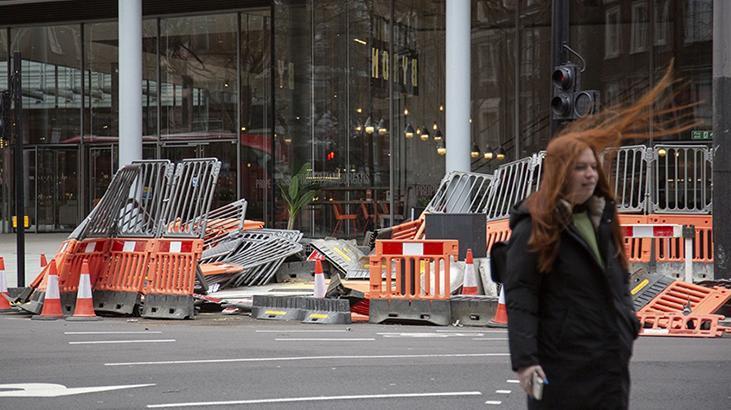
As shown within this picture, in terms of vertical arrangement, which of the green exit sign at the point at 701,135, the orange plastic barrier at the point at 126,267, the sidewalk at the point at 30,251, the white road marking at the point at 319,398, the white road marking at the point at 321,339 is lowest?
the sidewalk at the point at 30,251

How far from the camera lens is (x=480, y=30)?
30734mm

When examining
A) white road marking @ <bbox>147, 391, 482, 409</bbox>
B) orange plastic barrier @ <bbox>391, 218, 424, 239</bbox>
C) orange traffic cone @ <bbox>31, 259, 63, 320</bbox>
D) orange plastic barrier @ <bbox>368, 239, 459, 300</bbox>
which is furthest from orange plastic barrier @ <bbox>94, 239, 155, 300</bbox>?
white road marking @ <bbox>147, 391, 482, 409</bbox>

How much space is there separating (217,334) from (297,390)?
4.63 m

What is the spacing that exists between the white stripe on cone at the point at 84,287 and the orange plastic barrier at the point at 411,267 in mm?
3850

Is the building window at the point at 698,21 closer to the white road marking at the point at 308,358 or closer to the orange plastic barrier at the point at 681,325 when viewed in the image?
the orange plastic barrier at the point at 681,325

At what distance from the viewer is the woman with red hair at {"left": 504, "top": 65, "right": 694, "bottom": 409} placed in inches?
184

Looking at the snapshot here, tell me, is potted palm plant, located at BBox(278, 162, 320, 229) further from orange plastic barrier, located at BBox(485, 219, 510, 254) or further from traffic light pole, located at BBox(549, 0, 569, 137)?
traffic light pole, located at BBox(549, 0, 569, 137)

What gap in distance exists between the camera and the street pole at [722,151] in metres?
16.4

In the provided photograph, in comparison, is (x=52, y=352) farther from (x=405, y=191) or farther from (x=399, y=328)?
(x=405, y=191)

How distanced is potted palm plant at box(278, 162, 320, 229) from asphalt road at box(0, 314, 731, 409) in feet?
55.1

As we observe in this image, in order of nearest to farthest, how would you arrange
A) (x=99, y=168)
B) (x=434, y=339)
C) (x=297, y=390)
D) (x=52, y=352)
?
1. (x=297, y=390)
2. (x=52, y=352)
3. (x=434, y=339)
4. (x=99, y=168)

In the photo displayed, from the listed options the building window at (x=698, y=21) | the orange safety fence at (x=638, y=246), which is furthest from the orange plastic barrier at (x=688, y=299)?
the building window at (x=698, y=21)

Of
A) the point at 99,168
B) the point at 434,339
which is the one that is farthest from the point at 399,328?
the point at 99,168

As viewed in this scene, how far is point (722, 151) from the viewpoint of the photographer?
53.8 feet
